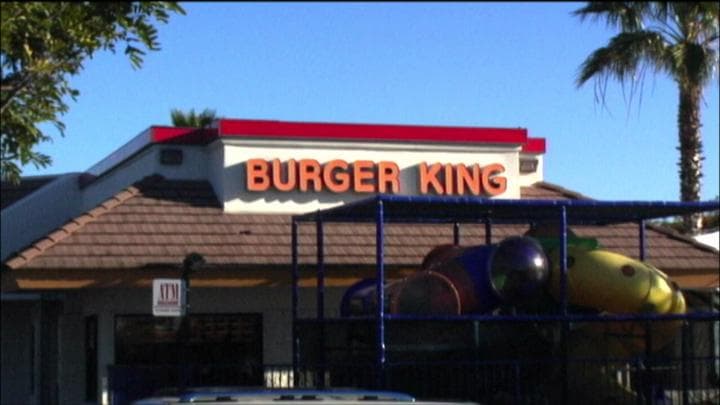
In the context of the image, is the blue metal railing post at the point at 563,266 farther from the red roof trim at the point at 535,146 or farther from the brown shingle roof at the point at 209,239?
the red roof trim at the point at 535,146

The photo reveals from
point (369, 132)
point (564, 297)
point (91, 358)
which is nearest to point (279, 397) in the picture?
point (564, 297)

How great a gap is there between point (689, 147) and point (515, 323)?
1200 centimetres

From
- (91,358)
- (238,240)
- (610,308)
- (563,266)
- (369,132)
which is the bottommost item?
(91,358)

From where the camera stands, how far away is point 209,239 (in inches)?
825

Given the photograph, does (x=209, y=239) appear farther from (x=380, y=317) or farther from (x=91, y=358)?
(x=380, y=317)

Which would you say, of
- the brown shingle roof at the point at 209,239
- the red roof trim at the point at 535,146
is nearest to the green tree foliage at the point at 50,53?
the brown shingle roof at the point at 209,239

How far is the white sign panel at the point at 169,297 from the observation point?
1736 cm

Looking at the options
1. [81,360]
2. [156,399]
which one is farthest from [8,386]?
[156,399]

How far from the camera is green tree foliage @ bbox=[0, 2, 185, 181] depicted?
17812 millimetres

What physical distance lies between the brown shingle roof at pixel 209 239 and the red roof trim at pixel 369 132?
124 centimetres

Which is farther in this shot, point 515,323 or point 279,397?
point 515,323

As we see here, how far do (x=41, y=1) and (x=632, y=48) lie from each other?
12708 mm

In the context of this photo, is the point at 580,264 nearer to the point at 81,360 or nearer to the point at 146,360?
the point at 146,360

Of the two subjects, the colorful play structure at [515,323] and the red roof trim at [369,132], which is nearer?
the colorful play structure at [515,323]
